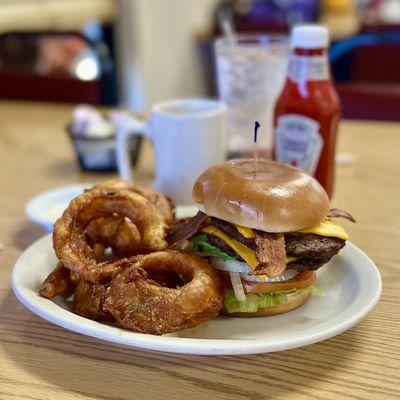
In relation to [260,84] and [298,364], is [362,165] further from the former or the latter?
[298,364]

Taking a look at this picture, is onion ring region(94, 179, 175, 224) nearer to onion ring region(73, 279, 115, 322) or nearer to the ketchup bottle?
onion ring region(73, 279, 115, 322)

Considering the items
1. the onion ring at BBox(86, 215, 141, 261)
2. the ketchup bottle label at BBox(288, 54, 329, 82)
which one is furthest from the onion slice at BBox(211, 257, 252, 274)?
the ketchup bottle label at BBox(288, 54, 329, 82)

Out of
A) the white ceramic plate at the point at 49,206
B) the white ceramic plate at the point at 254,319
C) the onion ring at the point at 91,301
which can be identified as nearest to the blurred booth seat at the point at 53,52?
the white ceramic plate at the point at 49,206

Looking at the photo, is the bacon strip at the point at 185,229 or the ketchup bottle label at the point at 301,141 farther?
the ketchup bottle label at the point at 301,141

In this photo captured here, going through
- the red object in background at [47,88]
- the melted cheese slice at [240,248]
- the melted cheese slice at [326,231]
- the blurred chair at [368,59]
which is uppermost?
the melted cheese slice at [326,231]

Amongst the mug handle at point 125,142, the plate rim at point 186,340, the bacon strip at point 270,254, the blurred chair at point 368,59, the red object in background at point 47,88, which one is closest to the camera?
the plate rim at point 186,340

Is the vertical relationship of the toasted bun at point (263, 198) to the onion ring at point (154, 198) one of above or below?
above

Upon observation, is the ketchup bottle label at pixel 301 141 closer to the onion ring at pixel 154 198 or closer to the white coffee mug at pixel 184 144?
the white coffee mug at pixel 184 144

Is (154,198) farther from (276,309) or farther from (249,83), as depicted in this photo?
(249,83)
